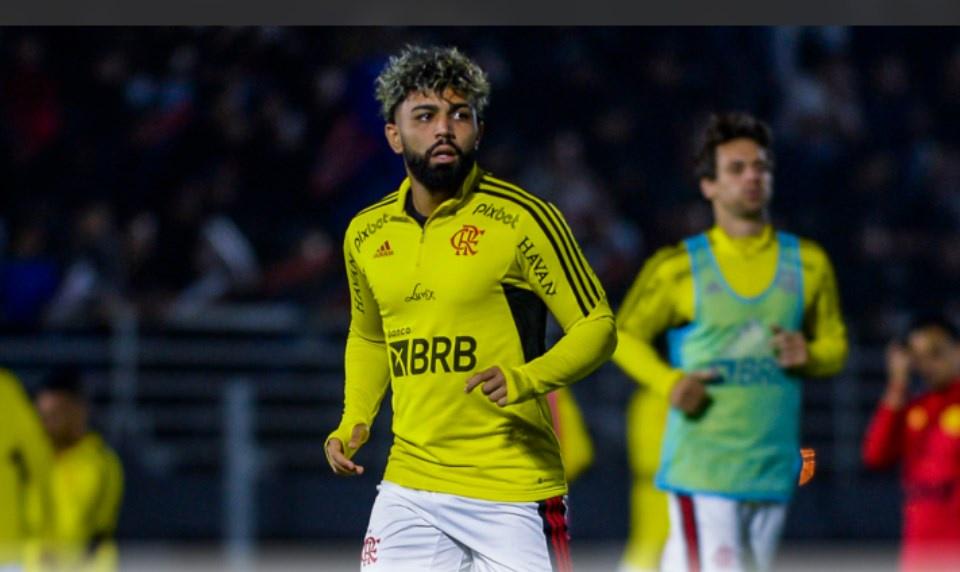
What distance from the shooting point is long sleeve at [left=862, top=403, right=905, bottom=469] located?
8.98m

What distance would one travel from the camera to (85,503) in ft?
30.2

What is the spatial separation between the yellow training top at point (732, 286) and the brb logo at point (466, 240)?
7.01 feet

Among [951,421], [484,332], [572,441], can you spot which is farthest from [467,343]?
[951,421]

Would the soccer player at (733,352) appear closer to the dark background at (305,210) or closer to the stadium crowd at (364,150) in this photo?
the dark background at (305,210)

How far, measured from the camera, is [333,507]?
12938 mm

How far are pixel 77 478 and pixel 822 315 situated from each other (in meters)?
4.27

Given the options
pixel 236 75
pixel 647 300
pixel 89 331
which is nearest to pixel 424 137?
pixel 647 300

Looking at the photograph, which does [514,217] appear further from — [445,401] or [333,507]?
[333,507]

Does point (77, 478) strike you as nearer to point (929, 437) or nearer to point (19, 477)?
point (19, 477)

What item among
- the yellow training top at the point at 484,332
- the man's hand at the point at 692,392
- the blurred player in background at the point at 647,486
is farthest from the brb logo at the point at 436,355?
the blurred player in background at the point at 647,486

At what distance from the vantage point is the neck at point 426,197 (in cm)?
503

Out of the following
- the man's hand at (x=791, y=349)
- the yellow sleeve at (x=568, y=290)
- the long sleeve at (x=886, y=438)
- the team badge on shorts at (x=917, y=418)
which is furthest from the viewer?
the long sleeve at (x=886, y=438)

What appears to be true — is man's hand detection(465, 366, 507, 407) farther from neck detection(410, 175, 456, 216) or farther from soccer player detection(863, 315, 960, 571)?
soccer player detection(863, 315, 960, 571)

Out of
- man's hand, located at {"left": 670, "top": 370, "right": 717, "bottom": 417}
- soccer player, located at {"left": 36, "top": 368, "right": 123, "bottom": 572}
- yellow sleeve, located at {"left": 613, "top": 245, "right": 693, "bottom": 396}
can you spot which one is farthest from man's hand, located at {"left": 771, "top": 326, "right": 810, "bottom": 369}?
soccer player, located at {"left": 36, "top": 368, "right": 123, "bottom": 572}
